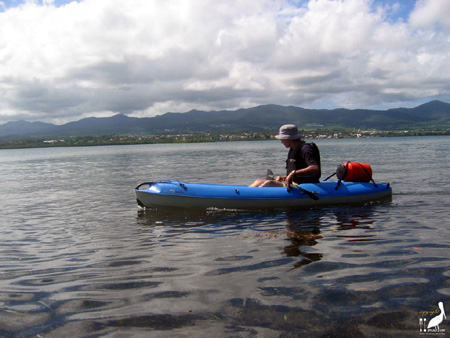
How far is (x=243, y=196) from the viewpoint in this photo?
464 inches

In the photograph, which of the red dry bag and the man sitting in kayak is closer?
the man sitting in kayak

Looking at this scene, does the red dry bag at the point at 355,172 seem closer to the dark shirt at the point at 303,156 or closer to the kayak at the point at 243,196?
the kayak at the point at 243,196

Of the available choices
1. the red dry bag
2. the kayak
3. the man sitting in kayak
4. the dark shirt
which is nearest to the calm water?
→ the kayak

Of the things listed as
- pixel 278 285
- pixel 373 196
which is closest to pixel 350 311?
pixel 278 285

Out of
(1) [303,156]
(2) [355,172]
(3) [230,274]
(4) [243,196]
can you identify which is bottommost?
(3) [230,274]

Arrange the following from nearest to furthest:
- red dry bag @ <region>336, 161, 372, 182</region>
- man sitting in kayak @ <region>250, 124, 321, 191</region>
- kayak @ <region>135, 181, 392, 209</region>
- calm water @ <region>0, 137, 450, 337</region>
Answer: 1. calm water @ <region>0, 137, 450, 337</region>
2. man sitting in kayak @ <region>250, 124, 321, 191</region>
3. kayak @ <region>135, 181, 392, 209</region>
4. red dry bag @ <region>336, 161, 372, 182</region>

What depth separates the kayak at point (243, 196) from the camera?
1179 cm

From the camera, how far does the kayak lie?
1179cm

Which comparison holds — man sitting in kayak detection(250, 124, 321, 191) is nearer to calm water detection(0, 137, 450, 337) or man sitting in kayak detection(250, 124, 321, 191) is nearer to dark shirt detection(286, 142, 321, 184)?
dark shirt detection(286, 142, 321, 184)

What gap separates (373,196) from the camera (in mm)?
13125

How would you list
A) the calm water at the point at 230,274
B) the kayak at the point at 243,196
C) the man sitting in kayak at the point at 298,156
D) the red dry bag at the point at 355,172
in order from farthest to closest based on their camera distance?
the red dry bag at the point at 355,172 → the kayak at the point at 243,196 → the man sitting in kayak at the point at 298,156 → the calm water at the point at 230,274

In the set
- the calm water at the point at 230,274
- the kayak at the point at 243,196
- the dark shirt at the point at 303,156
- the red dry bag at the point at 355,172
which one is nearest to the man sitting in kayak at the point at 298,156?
the dark shirt at the point at 303,156

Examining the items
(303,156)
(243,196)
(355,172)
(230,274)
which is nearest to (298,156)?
(303,156)

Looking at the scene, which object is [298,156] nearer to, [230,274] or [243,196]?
[243,196]
